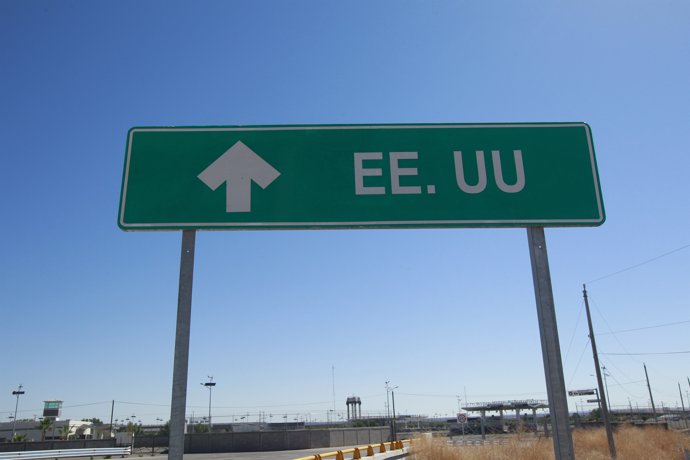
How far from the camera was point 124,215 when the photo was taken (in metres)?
3.56

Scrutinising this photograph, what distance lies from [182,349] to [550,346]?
2.32m

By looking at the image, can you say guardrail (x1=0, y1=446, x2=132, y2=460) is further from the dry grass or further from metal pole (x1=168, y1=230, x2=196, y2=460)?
metal pole (x1=168, y1=230, x2=196, y2=460)

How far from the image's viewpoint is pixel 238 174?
368 cm

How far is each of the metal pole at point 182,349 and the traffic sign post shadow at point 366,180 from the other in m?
0.01

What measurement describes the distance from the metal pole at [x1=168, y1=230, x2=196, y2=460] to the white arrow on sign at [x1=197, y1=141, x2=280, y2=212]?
364 millimetres

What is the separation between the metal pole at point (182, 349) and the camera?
10.3 feet

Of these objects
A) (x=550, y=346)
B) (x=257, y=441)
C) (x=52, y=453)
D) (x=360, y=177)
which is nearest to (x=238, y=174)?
(x=360, y=177)

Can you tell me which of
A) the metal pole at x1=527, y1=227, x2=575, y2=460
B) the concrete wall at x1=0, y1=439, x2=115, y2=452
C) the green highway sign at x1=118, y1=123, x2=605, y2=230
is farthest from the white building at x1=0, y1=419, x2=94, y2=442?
the metal pole at x1=527, y1=227, x2=575, y2=460

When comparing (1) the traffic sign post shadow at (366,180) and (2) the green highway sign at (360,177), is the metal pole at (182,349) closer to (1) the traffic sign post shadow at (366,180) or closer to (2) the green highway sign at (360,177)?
(1) the traffic sign post shadow at (366,180)

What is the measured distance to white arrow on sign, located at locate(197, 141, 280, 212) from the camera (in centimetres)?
362

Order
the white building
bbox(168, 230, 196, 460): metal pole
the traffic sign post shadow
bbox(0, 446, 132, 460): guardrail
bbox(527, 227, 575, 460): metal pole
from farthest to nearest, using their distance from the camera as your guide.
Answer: the white building → bbox(0, 446, 132, 460): guardrail → the traffic sign post shadow → bbox(527, 227, 575, 460): metal pole → bbox(168, 230, 196, 460): metal pole

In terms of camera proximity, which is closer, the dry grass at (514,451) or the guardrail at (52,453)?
the dry grass at (514,451)

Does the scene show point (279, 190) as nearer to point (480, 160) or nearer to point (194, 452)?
point (480, 160)

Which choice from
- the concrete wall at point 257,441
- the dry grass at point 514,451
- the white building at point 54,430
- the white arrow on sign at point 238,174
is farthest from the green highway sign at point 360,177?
the white building at point 54,430
